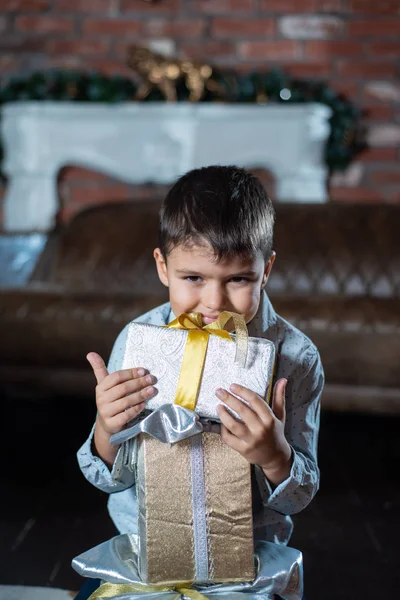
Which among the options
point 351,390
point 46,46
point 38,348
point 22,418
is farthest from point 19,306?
point 46,46

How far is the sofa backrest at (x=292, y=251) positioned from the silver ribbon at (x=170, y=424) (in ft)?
4.50

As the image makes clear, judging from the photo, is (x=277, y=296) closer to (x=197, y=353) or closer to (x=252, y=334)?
(x=252, y=334)

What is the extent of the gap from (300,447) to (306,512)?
2.48ft

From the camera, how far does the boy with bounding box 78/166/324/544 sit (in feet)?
2.84

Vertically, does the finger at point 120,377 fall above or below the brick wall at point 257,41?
below

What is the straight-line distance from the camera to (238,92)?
416 centimetres

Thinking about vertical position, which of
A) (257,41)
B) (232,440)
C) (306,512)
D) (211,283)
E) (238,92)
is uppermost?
(257,41)

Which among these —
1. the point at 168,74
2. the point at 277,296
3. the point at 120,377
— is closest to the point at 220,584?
the point at 120,377

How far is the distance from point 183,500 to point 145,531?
0.23 ft

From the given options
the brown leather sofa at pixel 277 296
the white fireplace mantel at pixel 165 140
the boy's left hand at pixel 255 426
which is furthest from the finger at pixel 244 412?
the white fireplace mantel at pixel 165 140

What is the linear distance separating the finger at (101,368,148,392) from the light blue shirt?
0.49ft

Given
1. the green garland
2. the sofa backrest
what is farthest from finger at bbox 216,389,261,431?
the green garland

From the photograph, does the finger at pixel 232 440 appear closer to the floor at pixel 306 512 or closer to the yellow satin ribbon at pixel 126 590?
the yellow satin ribbon at pixel 126 590

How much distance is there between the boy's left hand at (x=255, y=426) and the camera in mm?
835
